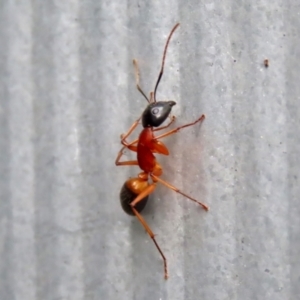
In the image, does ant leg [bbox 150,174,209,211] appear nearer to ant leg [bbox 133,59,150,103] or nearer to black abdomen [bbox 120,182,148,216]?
black abdomen [bbox 120,182,148,216]

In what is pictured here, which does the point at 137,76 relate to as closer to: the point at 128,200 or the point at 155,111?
the point at 155,111

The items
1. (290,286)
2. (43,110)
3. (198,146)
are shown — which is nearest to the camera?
(290,286)

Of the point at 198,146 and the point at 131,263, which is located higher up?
the point at 198,146

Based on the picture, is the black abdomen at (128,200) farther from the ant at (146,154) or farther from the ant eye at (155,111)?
the ant eye at (155,111)

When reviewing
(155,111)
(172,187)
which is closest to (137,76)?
(155,111)

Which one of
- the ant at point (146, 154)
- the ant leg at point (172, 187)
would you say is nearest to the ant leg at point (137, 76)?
the ant at point (146, 154)

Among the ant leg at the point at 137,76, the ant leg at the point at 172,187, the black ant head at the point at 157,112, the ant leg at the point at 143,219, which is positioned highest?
the ant leg at the point at 137,76

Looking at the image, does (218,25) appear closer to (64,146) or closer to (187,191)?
(187,191)

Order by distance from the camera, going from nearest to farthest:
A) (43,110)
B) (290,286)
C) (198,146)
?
1. (290,286)
2. (198,146)
3. (43,110)

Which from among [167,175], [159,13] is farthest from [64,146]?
[159,13]
